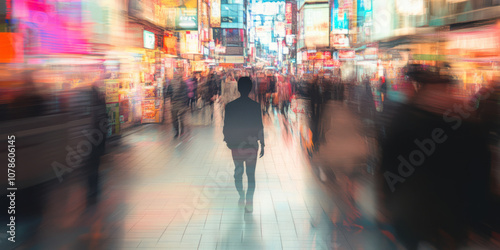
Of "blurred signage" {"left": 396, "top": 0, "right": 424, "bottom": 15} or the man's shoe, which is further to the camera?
"blurred signage" {"left": 396, "top": 0, "right": 424, "bottom": 15}

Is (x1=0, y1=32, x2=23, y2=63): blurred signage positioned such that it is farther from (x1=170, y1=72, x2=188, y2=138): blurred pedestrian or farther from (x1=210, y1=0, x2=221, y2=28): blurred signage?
(x1=210, y1=0, x2=221, y2=28): blurred signage

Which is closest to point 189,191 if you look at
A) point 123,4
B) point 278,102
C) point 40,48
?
point 40,48

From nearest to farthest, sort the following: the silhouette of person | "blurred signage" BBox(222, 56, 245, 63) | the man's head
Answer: the silhouette of person
the man's head
"blurred signage" BBox(222, 56, 245, 63)

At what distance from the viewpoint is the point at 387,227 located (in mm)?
5895

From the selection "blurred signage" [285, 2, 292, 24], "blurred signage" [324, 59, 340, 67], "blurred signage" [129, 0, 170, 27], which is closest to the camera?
"blurred signage" [129, 0, 170, 27]

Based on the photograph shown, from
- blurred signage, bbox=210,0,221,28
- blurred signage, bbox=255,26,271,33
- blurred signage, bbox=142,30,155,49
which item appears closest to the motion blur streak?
blurred signage, bbox=142,30,155,49

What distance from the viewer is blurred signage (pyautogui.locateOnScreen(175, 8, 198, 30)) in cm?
2703

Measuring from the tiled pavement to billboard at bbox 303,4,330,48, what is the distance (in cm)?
3586

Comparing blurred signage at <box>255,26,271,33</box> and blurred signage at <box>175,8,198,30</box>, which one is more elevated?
blurred signage at <box>255,26,271,33</box>

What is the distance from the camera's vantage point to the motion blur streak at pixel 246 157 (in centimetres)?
454

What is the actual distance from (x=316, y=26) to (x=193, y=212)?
41666mm

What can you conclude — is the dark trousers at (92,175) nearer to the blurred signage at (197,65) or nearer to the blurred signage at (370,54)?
the blurred signage at (370,54)

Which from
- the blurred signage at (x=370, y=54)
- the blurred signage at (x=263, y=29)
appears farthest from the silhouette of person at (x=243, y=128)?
the blurred signage at (x=263, y=29)

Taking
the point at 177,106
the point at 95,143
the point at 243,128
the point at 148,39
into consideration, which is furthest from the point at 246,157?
the point at 148,39
